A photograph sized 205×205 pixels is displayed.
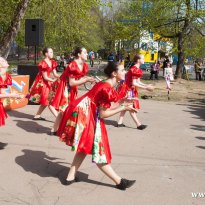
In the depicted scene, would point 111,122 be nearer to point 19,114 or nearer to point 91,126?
point 19,114

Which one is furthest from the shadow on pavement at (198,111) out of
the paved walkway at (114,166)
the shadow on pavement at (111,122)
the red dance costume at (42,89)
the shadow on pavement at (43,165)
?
the shadow on pavement at (43,165)

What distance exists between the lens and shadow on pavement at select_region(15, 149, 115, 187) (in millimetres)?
4940

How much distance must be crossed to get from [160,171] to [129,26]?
662 inches

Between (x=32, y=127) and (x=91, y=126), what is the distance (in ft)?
12.0

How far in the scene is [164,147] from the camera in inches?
266

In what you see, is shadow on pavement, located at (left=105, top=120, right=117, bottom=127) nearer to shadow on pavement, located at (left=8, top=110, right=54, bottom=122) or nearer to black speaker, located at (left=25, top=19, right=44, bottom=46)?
shadow on pavement, located at (left=8, top=110, right=54, bottom=122)

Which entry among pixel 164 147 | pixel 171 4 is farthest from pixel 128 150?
pixel 171 4

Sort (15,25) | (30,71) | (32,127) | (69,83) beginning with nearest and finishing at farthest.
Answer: (69,83) < (32,127) < (30,71) < (15,25)

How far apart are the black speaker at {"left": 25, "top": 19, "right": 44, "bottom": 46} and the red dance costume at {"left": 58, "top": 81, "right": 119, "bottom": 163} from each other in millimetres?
7402

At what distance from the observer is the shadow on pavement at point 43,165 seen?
494cm

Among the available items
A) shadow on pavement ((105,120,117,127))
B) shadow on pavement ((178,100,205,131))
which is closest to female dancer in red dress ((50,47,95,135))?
shadow on pavement ((105,120,117,127))

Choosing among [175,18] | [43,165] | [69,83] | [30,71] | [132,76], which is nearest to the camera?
[43,165]

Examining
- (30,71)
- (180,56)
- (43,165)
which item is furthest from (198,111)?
(180,56)

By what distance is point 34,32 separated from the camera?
1141 centimetres
